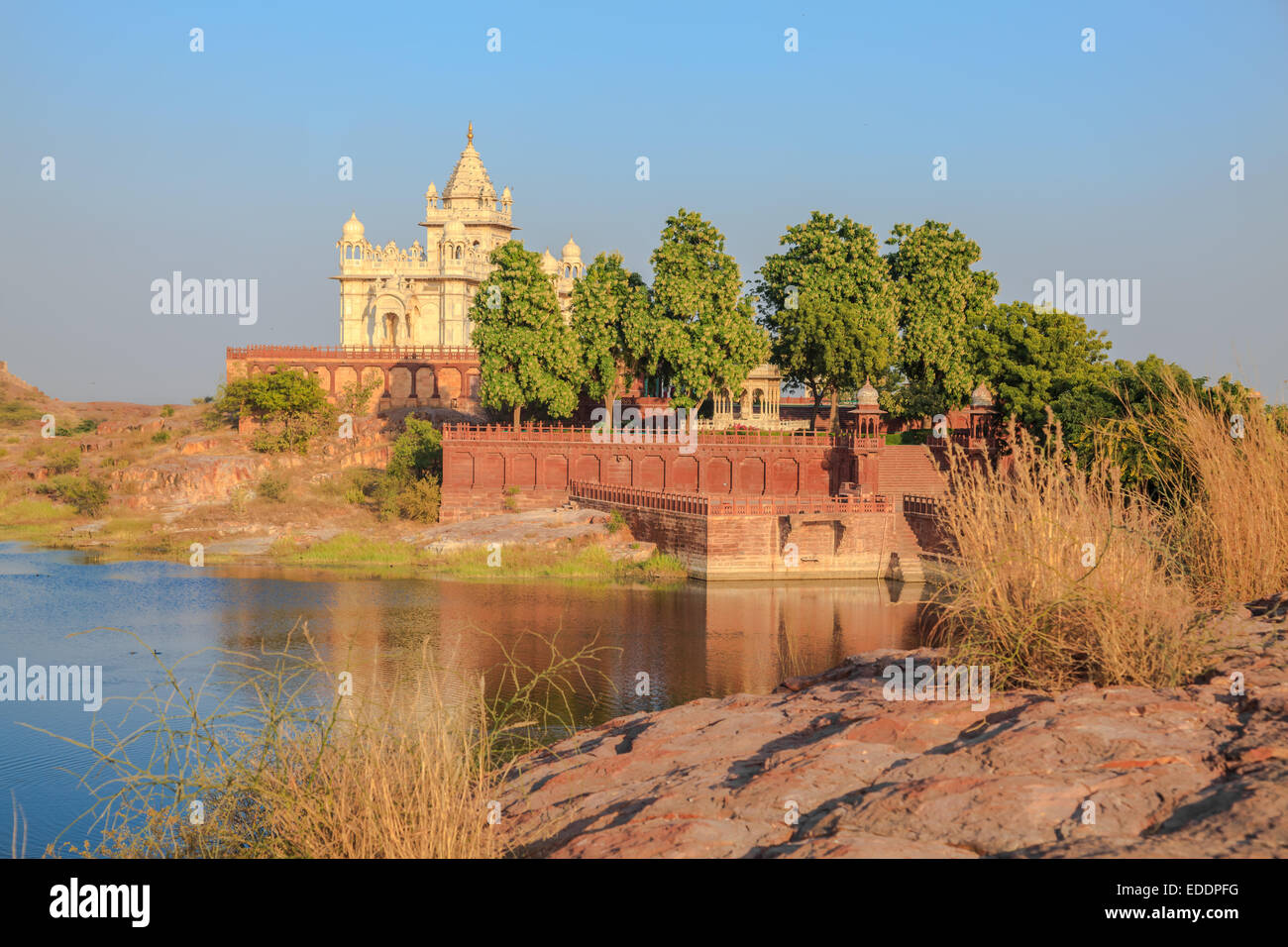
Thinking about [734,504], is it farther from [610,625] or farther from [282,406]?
[282,406]

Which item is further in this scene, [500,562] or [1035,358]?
[1035,358]

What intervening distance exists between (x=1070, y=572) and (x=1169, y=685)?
4.31 ft

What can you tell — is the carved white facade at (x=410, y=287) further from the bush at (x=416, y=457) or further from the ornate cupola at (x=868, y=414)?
the ornate cupola at (x=868, y=414)

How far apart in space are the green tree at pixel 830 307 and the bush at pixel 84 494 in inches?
1224

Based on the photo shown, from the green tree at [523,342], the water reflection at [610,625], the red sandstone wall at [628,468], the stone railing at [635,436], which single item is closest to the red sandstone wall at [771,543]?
the water reflection at [610,625]

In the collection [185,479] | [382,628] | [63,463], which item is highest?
[63,463]

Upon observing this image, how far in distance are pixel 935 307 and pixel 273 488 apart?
31709mm

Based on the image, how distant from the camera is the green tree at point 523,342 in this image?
51781 millimetres

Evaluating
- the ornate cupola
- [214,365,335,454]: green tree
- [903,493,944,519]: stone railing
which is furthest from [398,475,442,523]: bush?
[903,493,944,519]: stone railing

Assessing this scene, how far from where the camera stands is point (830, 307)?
5734 cm

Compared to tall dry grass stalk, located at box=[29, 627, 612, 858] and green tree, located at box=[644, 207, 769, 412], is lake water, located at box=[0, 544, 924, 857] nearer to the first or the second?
tall dry grass stalk, located at box=[29, 627, 612, 858]

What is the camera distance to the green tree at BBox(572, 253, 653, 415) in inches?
2073

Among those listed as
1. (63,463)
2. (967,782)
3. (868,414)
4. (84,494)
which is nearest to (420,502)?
(84,494)
